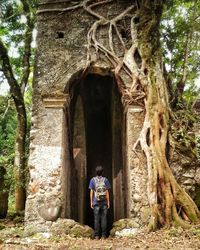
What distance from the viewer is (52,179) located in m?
5.94

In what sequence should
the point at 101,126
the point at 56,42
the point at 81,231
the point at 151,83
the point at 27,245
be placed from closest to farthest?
1. the point at 27,245
2. the point at 81,231
3. the point at 151,83
4. the point at 56,42
5. the point at 101,126

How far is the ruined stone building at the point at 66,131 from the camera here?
5855 mm

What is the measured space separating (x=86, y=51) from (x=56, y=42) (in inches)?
26.5

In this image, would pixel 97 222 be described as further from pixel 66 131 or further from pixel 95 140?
pixel 95 140

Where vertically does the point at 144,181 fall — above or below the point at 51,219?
above

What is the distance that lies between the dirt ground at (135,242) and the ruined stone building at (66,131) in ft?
1.80

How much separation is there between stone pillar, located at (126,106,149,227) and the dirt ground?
434mm

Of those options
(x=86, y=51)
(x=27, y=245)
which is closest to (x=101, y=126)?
(x=86, y=51)

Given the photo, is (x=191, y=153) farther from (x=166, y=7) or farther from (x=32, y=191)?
(x=166, y=7)

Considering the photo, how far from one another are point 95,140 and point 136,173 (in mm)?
3575

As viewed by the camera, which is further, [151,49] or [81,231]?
[151,49]

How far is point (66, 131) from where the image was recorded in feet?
22.3

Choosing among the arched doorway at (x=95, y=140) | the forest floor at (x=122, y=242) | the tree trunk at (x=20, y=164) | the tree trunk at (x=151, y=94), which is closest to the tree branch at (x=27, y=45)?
the tree trunk at (x=20, y=164)

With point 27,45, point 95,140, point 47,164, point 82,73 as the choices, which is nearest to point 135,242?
point 47,164
